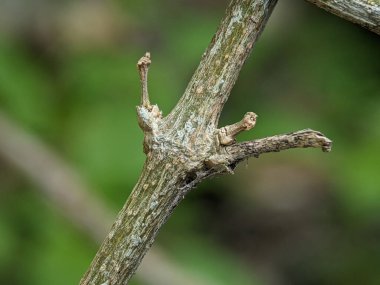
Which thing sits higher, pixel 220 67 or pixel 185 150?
pixel 220 67

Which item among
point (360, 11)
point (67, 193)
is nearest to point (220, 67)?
point (360, 11)

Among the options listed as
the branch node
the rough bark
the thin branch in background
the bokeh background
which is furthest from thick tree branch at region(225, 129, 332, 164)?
the thin branch in background

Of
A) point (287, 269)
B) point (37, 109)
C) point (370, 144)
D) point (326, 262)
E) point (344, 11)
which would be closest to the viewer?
point (344, 11)

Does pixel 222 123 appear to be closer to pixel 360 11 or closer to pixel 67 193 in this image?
pixel 67 193

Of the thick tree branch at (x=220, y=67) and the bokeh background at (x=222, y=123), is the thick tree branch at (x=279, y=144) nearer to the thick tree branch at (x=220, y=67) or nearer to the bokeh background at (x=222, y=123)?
the thick tree branch at (x=220, y=67)

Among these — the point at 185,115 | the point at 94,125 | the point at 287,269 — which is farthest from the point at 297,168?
the point at 185,115

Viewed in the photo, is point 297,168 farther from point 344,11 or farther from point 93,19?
point 344,11

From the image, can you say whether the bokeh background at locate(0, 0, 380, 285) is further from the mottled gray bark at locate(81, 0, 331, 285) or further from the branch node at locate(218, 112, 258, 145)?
the branch node at locate(218, 112, 258, 145)
